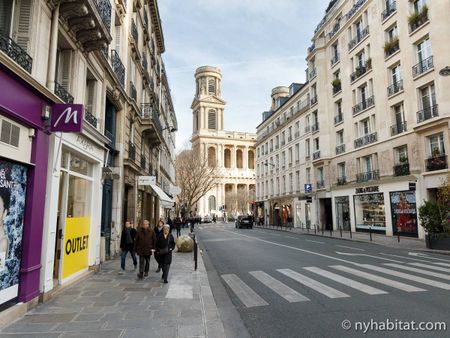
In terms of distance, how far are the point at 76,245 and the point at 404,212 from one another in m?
21.2

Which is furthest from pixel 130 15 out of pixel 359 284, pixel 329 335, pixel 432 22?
pixel 432 22

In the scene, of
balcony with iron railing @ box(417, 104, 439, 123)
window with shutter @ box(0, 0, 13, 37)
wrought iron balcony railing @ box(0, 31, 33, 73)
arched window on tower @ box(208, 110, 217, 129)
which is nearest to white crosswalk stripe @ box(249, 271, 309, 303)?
wrought iron balcony railing @ box(0, 31, 33, 73)

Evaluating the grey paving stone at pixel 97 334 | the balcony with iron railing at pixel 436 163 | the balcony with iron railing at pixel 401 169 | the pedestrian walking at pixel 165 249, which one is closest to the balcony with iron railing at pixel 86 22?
the pedestrian walking at pixel 165 249

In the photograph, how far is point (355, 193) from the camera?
1113 inches

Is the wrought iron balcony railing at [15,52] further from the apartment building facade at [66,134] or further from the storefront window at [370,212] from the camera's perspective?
the storefront window at [370,212]

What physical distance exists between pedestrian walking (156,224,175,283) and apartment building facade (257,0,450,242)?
17344 mm

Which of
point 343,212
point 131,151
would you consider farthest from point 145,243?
point 343,212

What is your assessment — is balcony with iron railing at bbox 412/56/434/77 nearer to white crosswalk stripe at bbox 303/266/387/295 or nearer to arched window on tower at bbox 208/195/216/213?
white crosswalk stripe at bbox 303/266/387/295

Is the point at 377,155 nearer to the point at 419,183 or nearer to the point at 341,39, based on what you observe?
the point at 419,183

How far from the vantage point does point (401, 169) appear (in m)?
23.0

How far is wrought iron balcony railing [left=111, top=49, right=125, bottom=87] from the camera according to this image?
1277 cm

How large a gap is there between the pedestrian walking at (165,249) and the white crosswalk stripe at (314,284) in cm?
322

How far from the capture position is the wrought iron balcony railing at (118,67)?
1277 centimetres

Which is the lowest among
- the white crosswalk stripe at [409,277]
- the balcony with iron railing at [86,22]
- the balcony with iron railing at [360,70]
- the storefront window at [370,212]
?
the white crosswalk stripe at [409,277]
